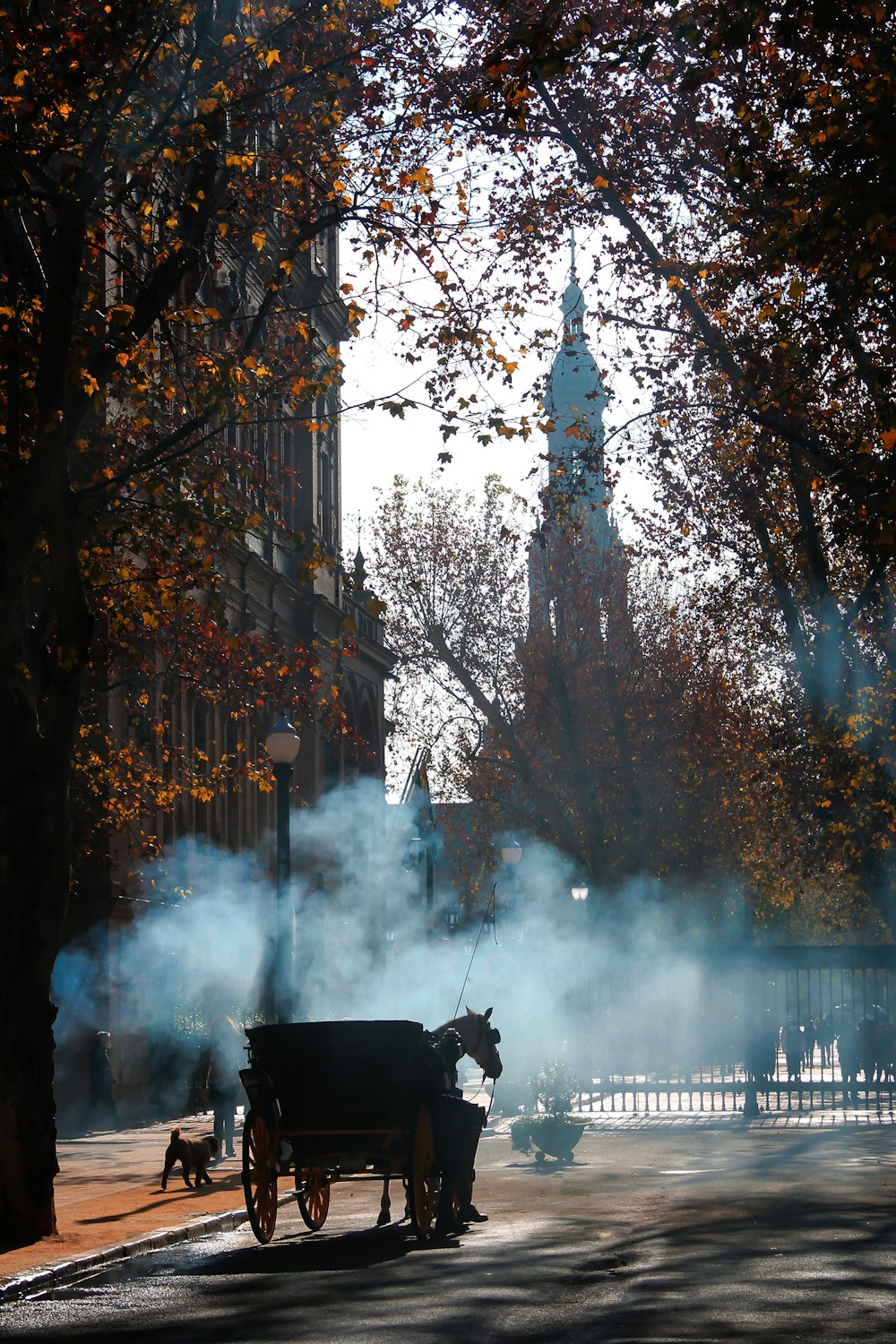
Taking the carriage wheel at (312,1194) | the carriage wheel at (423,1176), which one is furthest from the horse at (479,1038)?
the carriage wheel at (423,1176)

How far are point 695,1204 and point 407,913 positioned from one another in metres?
34.1

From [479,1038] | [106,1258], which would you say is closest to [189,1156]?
[479,1038]

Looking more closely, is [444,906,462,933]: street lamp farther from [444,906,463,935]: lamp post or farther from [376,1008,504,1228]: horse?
[376,1008,504,1228]: horse

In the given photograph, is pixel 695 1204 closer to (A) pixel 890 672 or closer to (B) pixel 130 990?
(A) pixel 890 672

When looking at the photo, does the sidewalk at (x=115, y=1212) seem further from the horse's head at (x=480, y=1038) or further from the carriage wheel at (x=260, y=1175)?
the horse's head at (x=480, y=1038)

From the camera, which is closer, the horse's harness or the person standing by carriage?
the horse's harness

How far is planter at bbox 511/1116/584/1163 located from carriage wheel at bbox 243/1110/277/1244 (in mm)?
8142

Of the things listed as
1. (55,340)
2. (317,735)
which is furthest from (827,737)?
(317,735)

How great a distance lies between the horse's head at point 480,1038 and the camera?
16391 millimetres

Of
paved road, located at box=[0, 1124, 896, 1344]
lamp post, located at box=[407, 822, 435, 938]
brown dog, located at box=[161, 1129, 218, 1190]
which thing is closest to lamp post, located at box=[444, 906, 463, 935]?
lamp post, located at box=[407, 822, 435, 938]

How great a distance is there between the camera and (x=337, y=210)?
15031 mm

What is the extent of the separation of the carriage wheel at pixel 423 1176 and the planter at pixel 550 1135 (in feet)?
25.4

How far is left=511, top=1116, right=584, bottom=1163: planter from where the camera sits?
20.8 m

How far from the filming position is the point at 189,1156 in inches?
676
